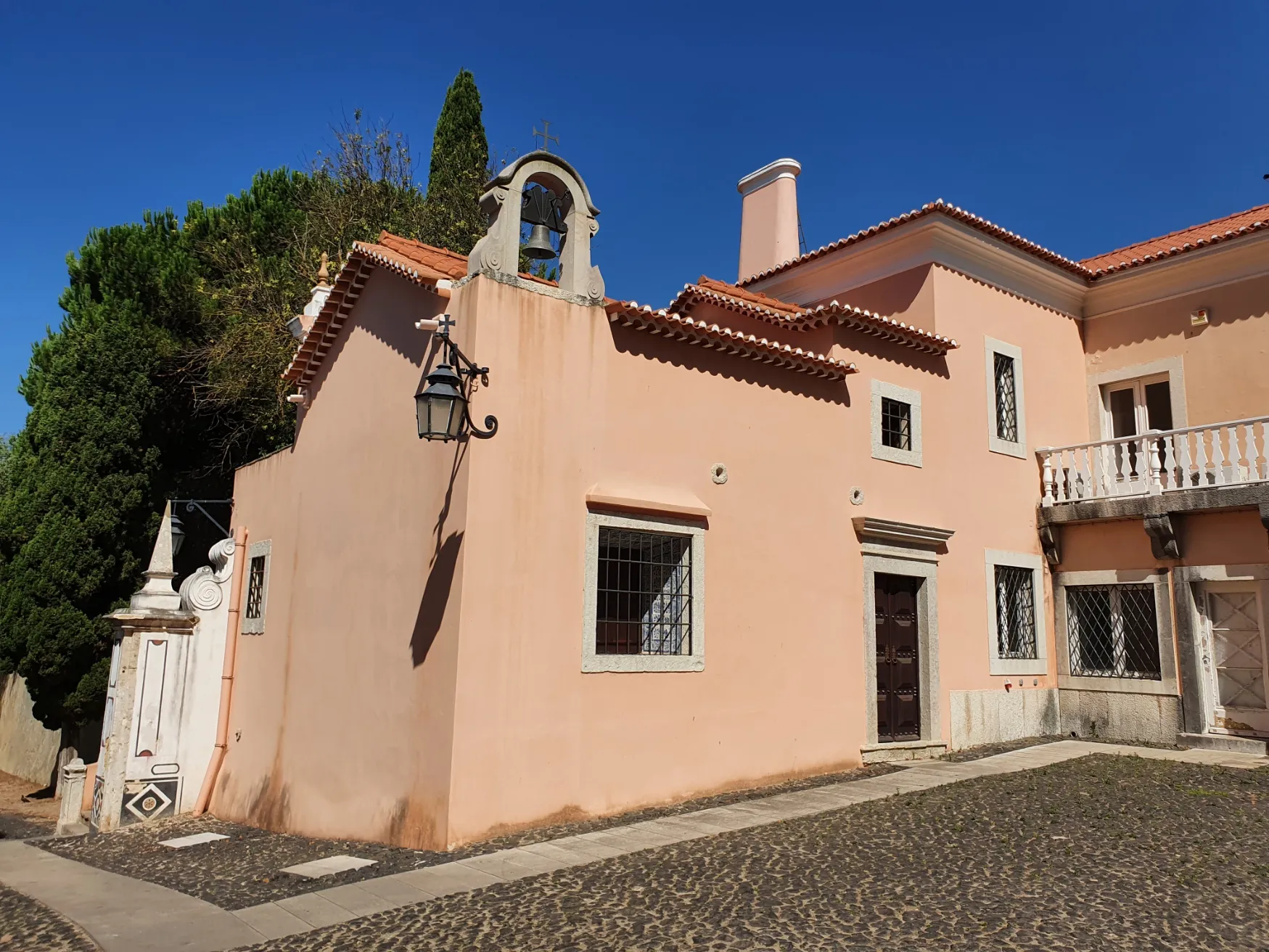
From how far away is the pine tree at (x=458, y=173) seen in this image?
1916 cm

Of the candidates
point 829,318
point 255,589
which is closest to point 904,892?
point 829,318

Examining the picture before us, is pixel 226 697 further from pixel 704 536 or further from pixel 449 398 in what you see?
pixel 704 536

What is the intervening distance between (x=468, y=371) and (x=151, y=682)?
608 centimetres

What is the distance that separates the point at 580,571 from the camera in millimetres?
8047

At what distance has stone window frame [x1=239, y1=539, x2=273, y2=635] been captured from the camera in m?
11.3

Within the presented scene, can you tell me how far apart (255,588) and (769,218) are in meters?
10.2

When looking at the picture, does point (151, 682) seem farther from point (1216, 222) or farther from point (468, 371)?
point (1216, 222)

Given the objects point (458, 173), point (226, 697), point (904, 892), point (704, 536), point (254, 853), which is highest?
point (458, 173)

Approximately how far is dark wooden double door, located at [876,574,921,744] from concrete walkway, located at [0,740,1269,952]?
1.13 m

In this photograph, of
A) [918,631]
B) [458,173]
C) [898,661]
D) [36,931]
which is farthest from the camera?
[458,173]

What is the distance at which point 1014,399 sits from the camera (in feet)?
42.4

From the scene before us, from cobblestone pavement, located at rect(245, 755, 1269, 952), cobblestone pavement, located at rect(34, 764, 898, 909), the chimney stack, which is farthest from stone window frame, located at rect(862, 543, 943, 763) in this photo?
the chimney stack

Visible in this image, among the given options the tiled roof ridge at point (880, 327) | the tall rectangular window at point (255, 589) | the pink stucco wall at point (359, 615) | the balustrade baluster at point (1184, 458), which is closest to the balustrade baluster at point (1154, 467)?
the balustrade baluster at point (1184, 458)

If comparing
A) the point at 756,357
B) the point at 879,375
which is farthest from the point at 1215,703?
the point at 756,357
